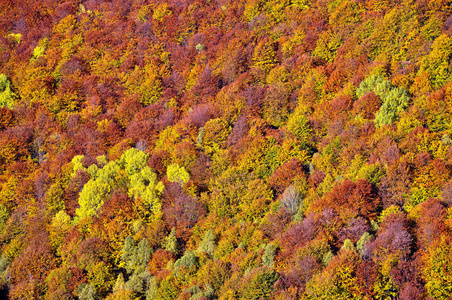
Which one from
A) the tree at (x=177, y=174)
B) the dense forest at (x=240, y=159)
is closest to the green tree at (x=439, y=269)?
the dense forest at (x=240, y=159)

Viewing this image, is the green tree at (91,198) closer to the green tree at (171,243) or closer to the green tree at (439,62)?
the green tree at (171,243)

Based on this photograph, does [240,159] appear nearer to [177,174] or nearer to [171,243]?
[177,174]

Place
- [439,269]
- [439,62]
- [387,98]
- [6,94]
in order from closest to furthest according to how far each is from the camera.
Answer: [439,269] < [387,98] < [439,62] < [6,94]

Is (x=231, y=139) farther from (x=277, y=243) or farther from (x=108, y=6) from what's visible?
(x=108, y=6)

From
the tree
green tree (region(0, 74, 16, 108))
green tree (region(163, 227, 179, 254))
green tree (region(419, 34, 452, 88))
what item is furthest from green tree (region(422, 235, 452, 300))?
green tree (region(0, 74, 16, 108))

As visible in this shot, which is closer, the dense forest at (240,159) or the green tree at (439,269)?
the green tree at (439,269)

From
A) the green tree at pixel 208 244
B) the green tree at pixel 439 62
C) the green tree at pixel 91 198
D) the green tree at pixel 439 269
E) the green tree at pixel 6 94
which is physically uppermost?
the green tree at pixel 6 94

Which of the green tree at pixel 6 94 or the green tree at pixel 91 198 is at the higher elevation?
Result: the green tree at pixel 6 94

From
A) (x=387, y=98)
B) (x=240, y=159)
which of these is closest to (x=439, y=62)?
(x=387, y=98)

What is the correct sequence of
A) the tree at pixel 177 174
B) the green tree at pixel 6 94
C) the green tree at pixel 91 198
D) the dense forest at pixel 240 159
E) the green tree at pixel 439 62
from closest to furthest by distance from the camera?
Result: the dense forest at pixel 240 159, the green tree at pixel 91 198, the tree at pixel 177 174, the green tree at pixel 439 62, the green tree at pixel 6 94
